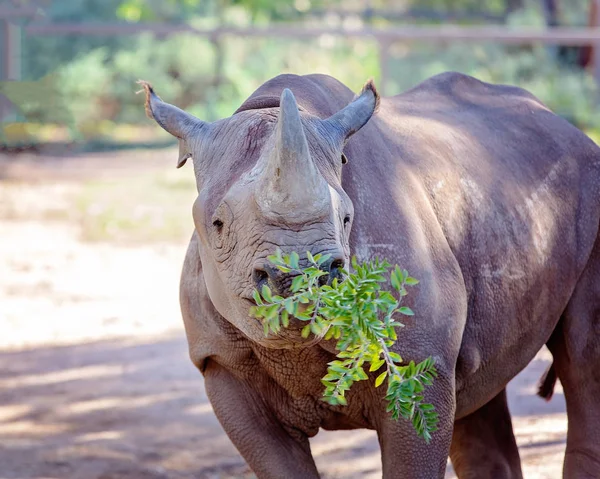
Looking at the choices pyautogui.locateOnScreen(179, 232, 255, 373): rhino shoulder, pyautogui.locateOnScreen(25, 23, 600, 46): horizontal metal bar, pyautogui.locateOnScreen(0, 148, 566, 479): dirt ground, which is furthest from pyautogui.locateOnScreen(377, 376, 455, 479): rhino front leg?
pyautogui.locateOnScreen(25, 23, 600, 46): horizontal metal bar

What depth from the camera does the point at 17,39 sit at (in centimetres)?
1622

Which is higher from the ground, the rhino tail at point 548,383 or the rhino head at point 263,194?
the rhino head at point 263,194

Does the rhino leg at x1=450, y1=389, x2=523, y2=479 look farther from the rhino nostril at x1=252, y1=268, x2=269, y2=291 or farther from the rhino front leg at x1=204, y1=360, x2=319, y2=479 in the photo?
the rhino nostril at x1=252, y1=268, x2=269, y2=291

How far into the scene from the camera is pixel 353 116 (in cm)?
362

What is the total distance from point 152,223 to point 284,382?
26.9ft

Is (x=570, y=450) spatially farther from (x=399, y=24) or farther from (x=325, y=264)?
(x=399, y=24)

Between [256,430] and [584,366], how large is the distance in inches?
63.0

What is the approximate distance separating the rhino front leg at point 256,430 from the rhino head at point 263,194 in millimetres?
550

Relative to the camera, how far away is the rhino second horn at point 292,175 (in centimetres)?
301

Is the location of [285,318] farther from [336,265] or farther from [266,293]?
[336,265]

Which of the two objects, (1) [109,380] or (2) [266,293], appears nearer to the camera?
(2) [266,293]

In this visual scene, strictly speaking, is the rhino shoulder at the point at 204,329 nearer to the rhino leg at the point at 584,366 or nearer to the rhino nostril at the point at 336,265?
the rhino nostril at the point at 336,265

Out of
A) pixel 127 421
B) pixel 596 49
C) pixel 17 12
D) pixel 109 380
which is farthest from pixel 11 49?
pixel 127 421

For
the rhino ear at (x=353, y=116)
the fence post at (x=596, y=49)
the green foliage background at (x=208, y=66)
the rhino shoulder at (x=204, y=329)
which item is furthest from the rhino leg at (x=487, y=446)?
the fence post at (x=596, y=49)
